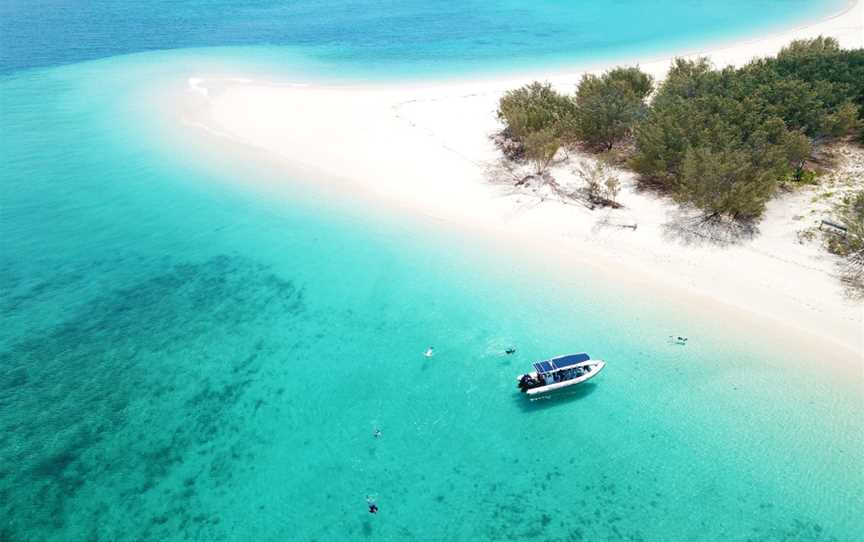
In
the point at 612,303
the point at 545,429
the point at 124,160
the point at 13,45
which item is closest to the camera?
the point at 545,429

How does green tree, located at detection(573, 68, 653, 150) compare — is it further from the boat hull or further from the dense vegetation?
the boat hull

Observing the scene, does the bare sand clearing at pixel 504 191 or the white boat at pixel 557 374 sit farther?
the bare sand clearing at pixel 504 191

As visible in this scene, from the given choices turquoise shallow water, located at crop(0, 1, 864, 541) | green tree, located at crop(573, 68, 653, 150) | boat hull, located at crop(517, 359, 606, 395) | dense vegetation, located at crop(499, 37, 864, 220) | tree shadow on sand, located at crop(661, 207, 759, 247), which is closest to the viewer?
turquoise shallow water, located at crop(0, 1, 864, 541)

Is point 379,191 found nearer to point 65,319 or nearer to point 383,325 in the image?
point 383,325

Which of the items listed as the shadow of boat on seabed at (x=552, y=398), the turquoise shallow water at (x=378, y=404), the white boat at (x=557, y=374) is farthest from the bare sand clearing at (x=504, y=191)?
the shadow of boat on seabed at (x=552, y=398)

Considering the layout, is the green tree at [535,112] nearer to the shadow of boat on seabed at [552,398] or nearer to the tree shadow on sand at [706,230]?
the tree shadow on sand at [706,230]

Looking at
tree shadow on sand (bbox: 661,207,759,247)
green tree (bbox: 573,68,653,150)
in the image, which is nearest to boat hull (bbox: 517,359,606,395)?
tree shadow on sand (bbox: 661,207,759,247)

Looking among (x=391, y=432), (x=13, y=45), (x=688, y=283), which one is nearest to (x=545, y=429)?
(x=391, y=432)

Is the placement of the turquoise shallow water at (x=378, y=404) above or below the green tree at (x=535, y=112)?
below
